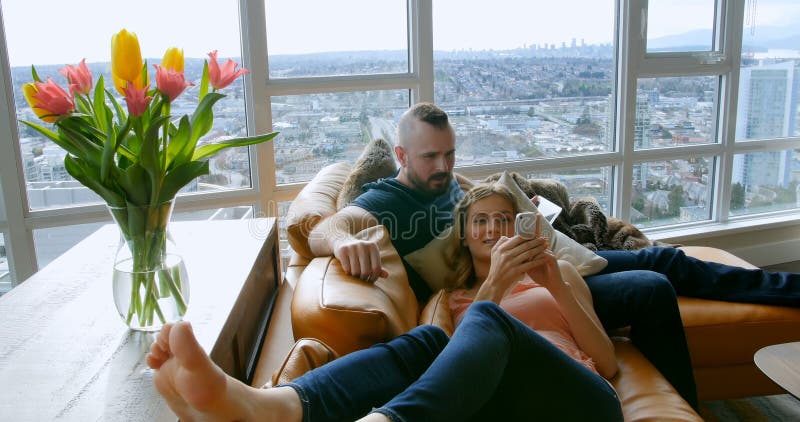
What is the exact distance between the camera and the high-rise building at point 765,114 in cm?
374

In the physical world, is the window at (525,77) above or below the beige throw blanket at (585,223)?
above

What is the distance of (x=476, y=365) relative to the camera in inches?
49.7

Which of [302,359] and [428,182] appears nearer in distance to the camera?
[302,359]

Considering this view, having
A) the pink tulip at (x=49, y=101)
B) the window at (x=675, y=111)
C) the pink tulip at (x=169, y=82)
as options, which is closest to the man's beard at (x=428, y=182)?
the pink tulip at (x=169, y=82)

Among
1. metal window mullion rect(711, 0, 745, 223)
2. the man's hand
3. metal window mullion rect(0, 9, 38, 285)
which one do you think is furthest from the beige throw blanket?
metal window mullion rect(0, 9, 38, 285)

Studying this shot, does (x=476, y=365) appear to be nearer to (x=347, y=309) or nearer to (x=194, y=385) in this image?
(x=347, y=309)

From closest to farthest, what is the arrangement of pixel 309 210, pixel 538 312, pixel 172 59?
pixel 172 59 < pixel 538 312 < pixel 309 210

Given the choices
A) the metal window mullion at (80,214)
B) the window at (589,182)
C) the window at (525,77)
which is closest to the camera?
the metal window mullion at (80,214)

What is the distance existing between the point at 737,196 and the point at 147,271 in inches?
143

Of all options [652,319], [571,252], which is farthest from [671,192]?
[652,319]

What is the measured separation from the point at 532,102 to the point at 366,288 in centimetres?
211

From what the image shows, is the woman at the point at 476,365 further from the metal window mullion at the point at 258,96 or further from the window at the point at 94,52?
the window at the point at 94,52

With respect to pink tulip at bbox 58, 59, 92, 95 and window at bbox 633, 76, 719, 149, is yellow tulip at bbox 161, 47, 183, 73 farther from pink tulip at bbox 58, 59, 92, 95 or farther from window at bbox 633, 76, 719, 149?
window at bbox 633, 76, 719, 149

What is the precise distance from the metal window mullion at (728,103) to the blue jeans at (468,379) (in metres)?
2.76
